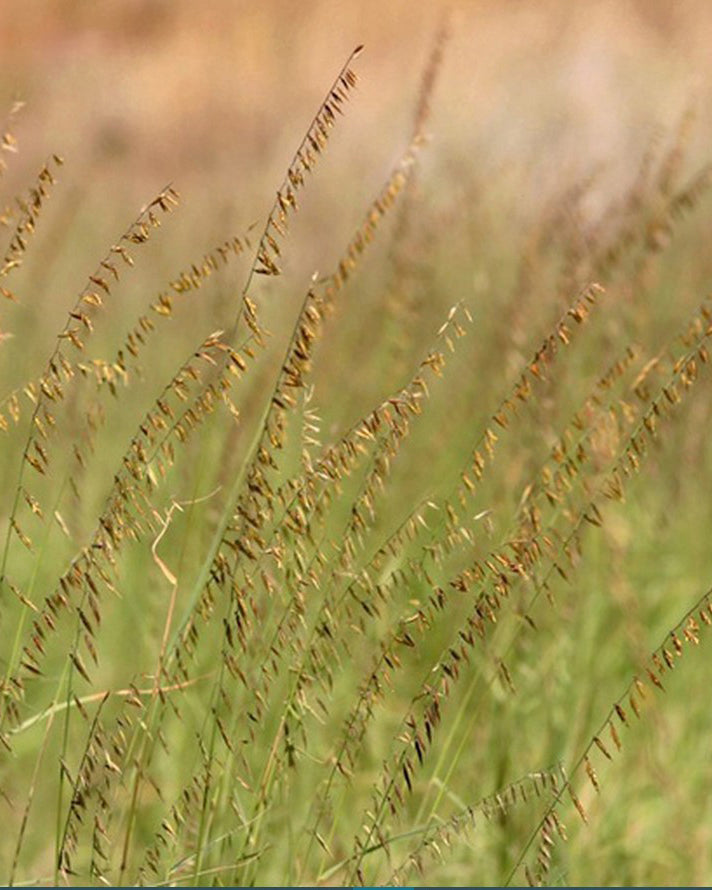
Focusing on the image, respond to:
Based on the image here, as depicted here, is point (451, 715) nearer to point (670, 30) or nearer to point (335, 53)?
point (670, 30)

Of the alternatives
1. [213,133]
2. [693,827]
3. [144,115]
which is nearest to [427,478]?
[693,827]

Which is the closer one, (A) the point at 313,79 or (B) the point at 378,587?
(B) the point at 378,587

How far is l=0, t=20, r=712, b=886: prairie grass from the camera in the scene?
2.00m

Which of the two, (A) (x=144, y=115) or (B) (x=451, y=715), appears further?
(A) (x=144, y=115)

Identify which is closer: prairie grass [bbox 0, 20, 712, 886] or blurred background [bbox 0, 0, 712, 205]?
prairie grass [bbox 0, 20, 712, 886]

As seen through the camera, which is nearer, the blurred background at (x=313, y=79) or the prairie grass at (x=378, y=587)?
the prairie grass at (x=378, y=587)

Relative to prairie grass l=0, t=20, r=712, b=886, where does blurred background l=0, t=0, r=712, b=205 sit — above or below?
above

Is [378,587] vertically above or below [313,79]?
below

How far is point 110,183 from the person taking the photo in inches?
322

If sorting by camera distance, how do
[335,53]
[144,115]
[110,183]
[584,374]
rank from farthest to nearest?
[144,115], [335,53], [110,183], [584,374]

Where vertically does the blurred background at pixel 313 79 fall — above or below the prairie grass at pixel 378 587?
above

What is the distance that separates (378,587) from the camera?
200cm

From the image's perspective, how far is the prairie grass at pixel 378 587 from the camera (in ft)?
6.55

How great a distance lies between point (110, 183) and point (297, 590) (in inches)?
251
